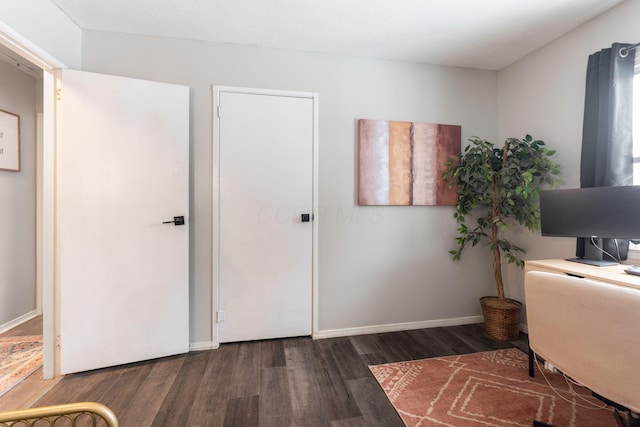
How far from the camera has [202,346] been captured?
6.97 ft

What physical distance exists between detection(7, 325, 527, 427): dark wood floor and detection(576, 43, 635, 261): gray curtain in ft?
4.56

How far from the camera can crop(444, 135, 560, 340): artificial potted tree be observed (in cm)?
213

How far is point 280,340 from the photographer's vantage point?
227 centimetres

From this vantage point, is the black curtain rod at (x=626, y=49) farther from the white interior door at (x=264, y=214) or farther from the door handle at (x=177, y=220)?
the door handle at (x=177, y=220)

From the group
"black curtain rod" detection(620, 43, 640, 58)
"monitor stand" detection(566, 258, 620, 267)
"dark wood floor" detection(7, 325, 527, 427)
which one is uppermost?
"black curtain rod" detection(620, 43, 640, 58)

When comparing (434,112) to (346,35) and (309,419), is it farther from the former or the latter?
(309,419)

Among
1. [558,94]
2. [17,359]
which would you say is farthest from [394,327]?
[17,359]

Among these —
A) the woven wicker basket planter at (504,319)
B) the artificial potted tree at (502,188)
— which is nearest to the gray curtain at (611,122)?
the artificial potted tree at (502,188)

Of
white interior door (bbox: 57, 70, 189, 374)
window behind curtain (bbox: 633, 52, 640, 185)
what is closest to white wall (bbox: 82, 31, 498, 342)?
white interior door (bbox: 57, 70, 189, 374)

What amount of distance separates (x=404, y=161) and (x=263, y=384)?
2051 mm

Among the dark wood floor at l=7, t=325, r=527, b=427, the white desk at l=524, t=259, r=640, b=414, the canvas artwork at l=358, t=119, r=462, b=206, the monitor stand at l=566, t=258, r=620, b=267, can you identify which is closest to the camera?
the white desk at l=524, t=259, r=640, b=414

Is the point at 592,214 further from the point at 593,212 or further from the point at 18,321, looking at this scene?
the point at 18,321

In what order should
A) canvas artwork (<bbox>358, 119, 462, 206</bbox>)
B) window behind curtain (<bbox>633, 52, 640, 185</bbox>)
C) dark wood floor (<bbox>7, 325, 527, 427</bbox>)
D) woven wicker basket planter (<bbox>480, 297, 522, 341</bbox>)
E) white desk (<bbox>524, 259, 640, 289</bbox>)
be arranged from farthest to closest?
canvas artwork (<bbox>358, 119, 462, 206</bbox>) → woven wicker basket planter (<bbox>480, 297, 522, 341</bbox>) → window behind curtain (<bbox>633, 52, 640, 185</bbox>) → dark wood floor (<bbox>7, 325, 527, 427</bbox>) → white desk (<bbox>524, 259, 640, 289</bbox>)

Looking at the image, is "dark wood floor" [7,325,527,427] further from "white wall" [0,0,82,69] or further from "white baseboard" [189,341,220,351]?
"white wall" [0,0,82,69]
